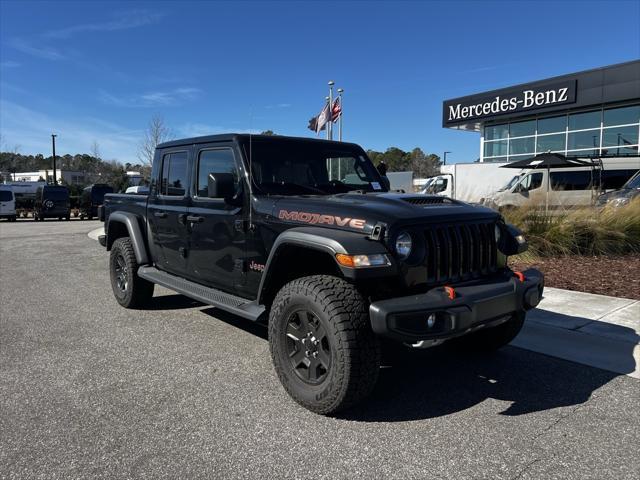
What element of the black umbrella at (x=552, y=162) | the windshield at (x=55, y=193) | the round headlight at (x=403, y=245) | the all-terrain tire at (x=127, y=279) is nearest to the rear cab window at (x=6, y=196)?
the windshield at (x=55, y=193)

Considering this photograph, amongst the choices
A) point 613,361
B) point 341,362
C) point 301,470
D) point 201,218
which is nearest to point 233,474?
point 301,470

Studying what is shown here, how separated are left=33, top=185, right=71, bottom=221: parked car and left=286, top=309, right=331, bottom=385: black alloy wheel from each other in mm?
26749

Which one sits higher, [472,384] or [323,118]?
[323,118]

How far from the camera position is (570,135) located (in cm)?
2475

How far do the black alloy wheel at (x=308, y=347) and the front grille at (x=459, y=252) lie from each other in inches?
31.5

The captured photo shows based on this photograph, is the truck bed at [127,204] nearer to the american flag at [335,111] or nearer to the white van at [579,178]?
the white van at [579,178]

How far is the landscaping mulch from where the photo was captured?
668cm

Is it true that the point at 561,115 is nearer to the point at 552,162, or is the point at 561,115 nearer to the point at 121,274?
the point at 552,162

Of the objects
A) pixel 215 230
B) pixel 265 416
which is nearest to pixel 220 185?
pixel 215 230

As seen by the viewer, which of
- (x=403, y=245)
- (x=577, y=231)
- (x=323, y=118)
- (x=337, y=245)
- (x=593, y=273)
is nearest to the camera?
(x=337, y=245)

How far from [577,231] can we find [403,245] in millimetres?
6981

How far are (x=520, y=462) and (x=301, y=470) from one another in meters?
1.18

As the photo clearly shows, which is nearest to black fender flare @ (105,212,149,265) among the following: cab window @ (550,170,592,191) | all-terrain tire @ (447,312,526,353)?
all-terrain tire @ (447,312,526,353)

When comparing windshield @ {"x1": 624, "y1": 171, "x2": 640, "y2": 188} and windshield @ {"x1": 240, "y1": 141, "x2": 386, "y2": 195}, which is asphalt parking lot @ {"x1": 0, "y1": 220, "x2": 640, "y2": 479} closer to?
windshield @ {"x1": 240, "y1": 141, "x2": 386, "y2": 195}
